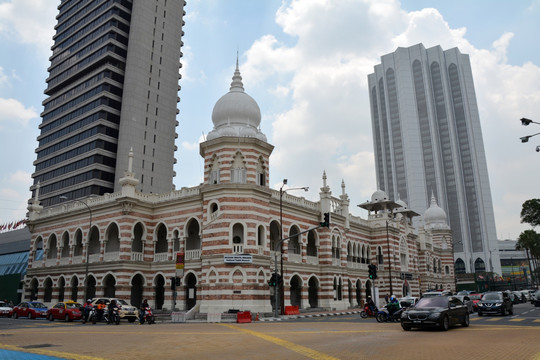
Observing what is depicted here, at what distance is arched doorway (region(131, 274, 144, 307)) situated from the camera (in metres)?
39.8

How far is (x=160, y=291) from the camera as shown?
40.3 meters

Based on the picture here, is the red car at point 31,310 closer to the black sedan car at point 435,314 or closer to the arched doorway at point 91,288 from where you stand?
the arched doorway at point 91,288

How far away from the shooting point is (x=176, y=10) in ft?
274

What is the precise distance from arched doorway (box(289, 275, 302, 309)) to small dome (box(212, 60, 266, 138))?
14.2m

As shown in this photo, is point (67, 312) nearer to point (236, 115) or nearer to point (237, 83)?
point (236, 115)

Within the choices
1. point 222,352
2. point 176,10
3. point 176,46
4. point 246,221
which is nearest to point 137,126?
point 176,46

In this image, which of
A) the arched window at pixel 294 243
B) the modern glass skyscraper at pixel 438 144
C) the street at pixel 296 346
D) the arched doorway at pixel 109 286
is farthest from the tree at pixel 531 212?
the modern glass skyscraper at pixel 438 144

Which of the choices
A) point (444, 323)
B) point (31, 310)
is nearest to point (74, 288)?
point (31, 310)

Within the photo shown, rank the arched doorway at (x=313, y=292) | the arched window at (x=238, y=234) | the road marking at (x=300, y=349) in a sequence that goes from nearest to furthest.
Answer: the road marking at (x=300, y=349) < the arched window at (x=238, y=234) < the arched doorway at (x=313, y=292)

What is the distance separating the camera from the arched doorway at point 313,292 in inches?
1698

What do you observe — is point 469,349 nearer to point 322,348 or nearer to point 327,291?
point 322,348

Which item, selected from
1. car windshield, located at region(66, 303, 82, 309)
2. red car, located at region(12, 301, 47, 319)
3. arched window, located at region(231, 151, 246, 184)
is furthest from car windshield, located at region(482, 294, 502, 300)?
red car, located at region(12, 301, 47, 319)

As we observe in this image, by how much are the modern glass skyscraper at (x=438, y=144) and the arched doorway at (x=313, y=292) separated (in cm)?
8834

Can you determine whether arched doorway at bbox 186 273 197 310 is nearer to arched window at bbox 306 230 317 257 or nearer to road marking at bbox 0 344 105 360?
arched window at bbox 306 230 317 257
